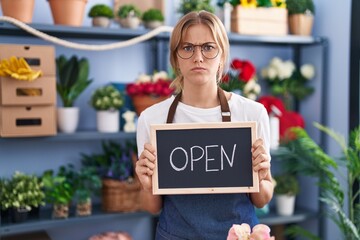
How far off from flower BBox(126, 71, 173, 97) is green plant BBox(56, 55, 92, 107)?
0.27 meters

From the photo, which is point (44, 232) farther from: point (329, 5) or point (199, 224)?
point (329, 5)

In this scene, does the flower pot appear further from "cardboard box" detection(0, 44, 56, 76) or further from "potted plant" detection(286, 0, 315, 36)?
"potted plant" detection(286, 0, 315, 36)

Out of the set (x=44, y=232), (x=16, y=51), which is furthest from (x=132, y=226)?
(x=16, y=51)

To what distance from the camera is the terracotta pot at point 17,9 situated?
89.7 inches

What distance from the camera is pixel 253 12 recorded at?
2844mm

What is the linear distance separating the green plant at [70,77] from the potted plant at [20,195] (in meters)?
0.46

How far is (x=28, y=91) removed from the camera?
229 centimetres

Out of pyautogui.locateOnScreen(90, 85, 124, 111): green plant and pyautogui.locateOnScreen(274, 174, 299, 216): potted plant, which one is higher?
pyautogui.locateOnScreen(90, 85, 124, 111): green plant

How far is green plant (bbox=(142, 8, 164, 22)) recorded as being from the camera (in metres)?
2.63

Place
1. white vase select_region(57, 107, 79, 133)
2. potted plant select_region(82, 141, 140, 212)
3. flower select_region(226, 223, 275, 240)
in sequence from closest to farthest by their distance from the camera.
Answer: flower select_region(226, 223, 275, 240), white vase select_region(57, 107, 79, 133), potted plant select_region(82, 141, 140, 212)

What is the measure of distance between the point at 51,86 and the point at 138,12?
0.68m

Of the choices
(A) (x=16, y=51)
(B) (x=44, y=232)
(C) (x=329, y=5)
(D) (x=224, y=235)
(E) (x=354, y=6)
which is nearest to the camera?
(D) (x=224, y=235)

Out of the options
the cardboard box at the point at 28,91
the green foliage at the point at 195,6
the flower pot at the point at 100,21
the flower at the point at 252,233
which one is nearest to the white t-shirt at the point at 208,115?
the flower at the point at 252,233

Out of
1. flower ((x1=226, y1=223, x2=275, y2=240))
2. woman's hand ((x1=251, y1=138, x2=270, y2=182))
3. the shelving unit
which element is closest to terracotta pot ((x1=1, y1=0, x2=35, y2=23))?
the shelving unit
